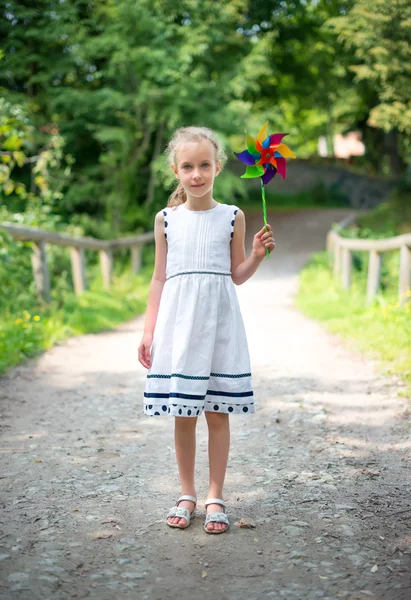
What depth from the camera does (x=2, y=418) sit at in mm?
4383

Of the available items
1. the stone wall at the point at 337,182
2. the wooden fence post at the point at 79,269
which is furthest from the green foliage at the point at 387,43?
the stone wall at the point at 337,182

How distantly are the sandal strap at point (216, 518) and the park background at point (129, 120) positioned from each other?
8.95 feet

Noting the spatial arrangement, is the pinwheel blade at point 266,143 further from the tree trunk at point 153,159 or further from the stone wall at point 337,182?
the stone wall at point 337,182

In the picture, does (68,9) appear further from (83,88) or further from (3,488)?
(3,488)

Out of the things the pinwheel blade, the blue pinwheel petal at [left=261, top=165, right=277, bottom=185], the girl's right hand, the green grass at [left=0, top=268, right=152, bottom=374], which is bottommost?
the green grass at [left=0, top=268, right=152, bottom=374]

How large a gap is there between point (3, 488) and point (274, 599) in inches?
61.8

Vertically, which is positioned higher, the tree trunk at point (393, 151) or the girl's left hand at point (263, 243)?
the tree trunk at point (393, 151)

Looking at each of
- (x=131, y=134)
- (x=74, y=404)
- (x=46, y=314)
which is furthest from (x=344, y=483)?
(x=131, y=134)

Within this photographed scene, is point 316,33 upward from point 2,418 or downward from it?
upward

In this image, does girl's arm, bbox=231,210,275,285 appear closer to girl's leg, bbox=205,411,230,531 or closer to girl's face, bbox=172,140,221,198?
girl's face, bbox=172,140,221,198

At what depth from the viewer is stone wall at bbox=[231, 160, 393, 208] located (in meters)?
28.0

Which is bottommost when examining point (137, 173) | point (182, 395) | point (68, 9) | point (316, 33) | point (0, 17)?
point (182, 395)

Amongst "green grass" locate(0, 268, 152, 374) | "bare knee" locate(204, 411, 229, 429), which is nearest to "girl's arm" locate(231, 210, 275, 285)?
"bare knee" locate(204, 411, 229, 429)

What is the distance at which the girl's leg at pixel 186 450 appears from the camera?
2928 millimetres
